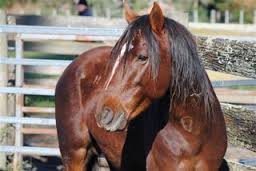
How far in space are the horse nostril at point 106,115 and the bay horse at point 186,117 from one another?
331 mm

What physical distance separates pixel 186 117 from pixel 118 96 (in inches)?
20.6

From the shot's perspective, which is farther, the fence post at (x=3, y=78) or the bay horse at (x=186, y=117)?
the fence post at (x=3, y=78)

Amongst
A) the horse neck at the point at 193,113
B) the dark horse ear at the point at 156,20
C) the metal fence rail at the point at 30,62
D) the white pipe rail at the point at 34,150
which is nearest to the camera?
the dark horse ear at the point at 156,20

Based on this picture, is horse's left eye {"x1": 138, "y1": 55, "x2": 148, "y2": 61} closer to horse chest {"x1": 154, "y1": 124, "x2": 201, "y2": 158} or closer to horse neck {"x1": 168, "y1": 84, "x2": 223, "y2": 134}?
horse neck {"x1": 168, "y1": 84, "x2": 223, "y2": 134}

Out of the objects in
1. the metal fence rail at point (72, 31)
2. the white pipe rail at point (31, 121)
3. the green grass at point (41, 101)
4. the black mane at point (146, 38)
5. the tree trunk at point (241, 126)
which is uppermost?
the black mane at point (146, 38)

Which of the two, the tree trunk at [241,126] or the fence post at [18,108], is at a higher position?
the tree trunk at [241,126]

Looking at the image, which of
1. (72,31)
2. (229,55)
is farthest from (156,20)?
(72,31)

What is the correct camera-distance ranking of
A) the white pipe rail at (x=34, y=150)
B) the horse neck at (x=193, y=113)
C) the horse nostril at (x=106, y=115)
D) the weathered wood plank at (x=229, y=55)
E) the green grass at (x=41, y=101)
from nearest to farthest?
the horse nostril at (x=106, y=115), the horse neck at (x=193, y=113), the weathered wood plank at (x=229, y=55), the white pipe rail at (x=34, y=150), the green grass at (x=41, y=101)

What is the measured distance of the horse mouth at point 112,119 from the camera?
4375 mm

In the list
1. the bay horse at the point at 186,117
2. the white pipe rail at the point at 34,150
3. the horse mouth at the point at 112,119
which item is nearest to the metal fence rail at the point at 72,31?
the white pipe rail at the point at 34,150

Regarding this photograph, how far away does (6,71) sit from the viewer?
8531mm

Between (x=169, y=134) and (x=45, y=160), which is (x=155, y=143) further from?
(x=45, y=160)

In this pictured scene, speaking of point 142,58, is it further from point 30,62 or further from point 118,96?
point 30,62

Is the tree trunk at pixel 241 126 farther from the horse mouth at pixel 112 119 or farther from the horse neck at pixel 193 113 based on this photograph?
the horse mouth at pixel 112 119
